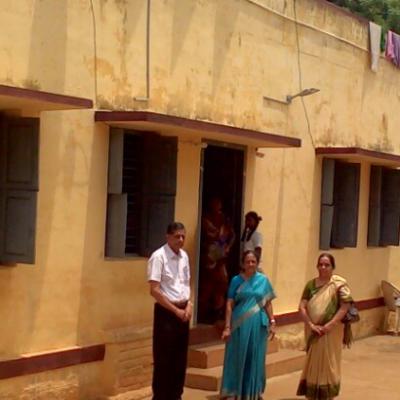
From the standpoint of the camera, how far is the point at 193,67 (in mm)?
10664

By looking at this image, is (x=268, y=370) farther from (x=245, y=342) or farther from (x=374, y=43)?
(x=374, y=43)

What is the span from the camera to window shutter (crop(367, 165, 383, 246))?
15.4 metres

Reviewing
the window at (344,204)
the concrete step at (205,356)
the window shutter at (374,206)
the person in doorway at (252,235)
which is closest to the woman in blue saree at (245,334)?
the concrete step at (205,356)

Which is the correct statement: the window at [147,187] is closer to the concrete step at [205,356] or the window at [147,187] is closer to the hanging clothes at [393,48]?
the concrete step at [205,356]

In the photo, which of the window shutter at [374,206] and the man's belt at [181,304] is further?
the window shutter at [374,206]

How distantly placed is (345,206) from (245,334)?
543 cm

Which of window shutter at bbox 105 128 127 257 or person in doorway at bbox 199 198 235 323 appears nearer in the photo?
window shutter at bbox 105 128 127 257

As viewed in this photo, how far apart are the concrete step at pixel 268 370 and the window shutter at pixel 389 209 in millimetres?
4172

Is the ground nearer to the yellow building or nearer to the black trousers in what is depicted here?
the yellow building

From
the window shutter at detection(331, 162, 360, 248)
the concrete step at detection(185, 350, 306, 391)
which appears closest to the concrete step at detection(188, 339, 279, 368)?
the concrete step at detection(185, 350, 306, 391)

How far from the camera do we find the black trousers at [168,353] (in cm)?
852

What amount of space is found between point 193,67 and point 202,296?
2.57 m

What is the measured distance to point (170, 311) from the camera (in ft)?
27.7

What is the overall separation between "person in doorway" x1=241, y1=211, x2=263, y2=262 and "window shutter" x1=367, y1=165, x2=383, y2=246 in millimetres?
4176
